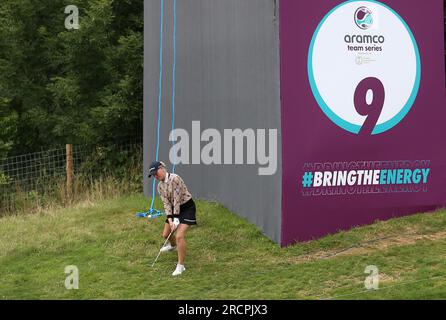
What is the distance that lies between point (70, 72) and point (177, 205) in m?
12.3

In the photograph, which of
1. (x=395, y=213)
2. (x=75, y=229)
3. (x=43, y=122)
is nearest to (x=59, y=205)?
(x=75, y=229)

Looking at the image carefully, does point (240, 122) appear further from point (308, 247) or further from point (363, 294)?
point (363, 294)

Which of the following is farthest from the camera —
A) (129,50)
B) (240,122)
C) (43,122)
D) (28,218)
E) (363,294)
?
(43,122)

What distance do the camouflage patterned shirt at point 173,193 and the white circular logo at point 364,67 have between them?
2664 millimetres

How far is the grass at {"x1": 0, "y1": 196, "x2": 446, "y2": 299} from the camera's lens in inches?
325

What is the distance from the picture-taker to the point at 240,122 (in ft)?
38.7

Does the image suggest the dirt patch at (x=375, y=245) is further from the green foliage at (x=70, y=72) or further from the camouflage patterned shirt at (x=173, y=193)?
the green foliage at (x=70, y=72)

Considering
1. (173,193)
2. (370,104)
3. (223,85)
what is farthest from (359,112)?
(173,193)

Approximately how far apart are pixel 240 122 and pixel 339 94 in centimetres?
204

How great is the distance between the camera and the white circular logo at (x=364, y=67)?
10445mm

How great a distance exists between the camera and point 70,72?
2048 centimetres

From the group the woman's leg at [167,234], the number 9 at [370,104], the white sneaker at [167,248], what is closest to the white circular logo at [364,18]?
the number 9 at [370,104]

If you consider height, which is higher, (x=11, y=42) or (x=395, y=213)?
(x=11, y=42)

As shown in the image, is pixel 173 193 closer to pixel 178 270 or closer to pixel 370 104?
pixel 178 270
